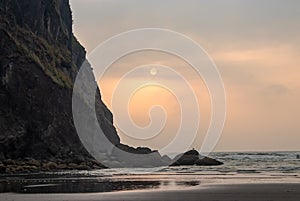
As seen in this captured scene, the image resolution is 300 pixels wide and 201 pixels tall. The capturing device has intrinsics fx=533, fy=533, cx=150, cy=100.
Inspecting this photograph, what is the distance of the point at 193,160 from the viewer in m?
118

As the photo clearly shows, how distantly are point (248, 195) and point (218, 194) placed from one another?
2160 mm

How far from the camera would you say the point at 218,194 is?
36.4 m

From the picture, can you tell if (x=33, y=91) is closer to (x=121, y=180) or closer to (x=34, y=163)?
(x=34, y=163)

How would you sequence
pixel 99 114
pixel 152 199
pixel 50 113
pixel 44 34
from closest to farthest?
pixel 152 199
pixel 50 113
pixel 44 34
pixel 99 114

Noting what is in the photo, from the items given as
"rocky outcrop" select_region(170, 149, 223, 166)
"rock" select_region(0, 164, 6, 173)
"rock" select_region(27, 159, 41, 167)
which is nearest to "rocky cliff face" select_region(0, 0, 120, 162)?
"rock" select_region(27, 159, 41, 167)

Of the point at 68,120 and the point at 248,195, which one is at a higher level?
the point at 68,120

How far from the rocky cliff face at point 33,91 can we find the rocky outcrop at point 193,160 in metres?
22.4

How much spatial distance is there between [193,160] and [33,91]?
3836cm

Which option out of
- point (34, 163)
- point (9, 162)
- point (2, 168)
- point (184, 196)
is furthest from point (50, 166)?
point (184, 196)

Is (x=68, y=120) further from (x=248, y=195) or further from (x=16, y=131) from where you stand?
(x=248, y=195)

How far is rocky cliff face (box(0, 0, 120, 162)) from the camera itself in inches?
3794

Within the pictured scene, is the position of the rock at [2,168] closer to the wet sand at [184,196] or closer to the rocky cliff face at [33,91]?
the rocky cliff face at [33,91]

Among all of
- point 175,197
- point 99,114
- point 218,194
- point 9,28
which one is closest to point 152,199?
point 175,197

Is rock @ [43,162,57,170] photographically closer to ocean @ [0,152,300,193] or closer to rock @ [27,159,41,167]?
rock @ [27,159,41,167]
